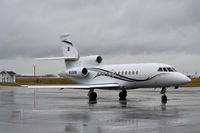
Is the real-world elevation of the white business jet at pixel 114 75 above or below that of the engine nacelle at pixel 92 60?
below

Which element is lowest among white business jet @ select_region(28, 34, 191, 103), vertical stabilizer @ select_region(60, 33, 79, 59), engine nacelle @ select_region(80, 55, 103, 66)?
white business jet @ select_region(28, 34, 191, 103)

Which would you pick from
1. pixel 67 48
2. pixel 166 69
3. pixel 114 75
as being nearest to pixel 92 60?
pixel 114 75

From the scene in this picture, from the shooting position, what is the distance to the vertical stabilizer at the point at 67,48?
33281 millimetres

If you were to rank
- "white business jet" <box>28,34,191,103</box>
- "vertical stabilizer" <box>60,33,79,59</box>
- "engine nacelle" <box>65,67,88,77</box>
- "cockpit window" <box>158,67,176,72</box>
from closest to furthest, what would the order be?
"white business jet" <box>28,34,191,103</box>, "cockpit window" <box>158,67,176,72</box>, "engine nacelle" <box>65,67,88,77</box>, "vertical stabilizer" <box>60,33,79,59</box>

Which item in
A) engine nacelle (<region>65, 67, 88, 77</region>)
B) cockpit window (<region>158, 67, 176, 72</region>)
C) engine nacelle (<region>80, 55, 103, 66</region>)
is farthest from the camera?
engine nacelle (<region>80, 55, 103, 66</region>)

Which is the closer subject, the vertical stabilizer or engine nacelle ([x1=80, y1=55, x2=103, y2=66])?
engine nacelle ([x1=80, y1=55, x2=103, y2=66])

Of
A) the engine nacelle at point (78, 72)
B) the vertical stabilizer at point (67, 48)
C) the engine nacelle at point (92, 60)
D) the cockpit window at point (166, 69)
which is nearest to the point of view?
the cockpit window at point (166, 69)

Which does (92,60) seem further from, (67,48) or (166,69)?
(166,69)

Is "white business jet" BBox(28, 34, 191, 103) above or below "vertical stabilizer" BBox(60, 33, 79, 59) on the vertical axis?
below

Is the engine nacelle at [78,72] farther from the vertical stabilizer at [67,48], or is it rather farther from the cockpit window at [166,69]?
the cockpit window at [166,69]

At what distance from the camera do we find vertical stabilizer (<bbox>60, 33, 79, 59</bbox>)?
33.3 meters

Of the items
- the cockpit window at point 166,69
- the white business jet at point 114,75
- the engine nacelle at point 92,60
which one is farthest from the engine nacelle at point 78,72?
the cockpit window at point 166,69

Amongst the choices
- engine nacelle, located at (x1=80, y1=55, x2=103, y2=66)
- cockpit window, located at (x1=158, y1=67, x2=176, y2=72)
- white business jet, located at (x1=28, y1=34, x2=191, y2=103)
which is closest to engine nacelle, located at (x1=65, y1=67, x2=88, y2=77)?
white business jet, located at (x1=28, y1=34, x2=191, y2=103)

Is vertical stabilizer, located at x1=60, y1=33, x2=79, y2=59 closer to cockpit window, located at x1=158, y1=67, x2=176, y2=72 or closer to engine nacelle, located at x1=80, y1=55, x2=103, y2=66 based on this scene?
engine nacelle, located at x1=80, y1=55, x2=103, y2=66
